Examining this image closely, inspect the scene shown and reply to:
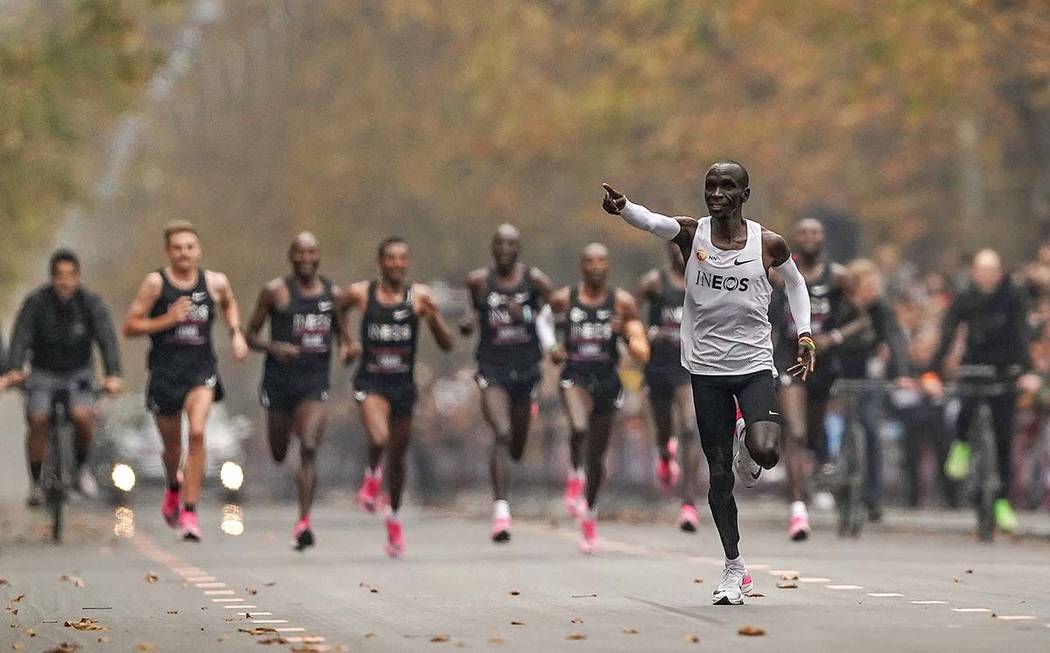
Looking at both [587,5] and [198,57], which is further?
[198,57]

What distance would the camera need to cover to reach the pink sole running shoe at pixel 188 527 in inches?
765

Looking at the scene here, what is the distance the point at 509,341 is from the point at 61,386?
3.88 metres

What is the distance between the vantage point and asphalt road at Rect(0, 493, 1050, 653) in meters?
12.3

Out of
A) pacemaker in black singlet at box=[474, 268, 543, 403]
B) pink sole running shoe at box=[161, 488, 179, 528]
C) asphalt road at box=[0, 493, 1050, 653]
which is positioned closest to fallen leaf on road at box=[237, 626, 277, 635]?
asphalt road at box=[0, 493, 1050, 653]

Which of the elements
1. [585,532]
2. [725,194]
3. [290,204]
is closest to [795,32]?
[290,204]

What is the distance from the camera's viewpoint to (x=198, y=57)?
5434cm

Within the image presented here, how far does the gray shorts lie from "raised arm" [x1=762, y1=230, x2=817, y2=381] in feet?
29.6

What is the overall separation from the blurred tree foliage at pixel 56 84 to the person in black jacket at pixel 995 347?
417 inches

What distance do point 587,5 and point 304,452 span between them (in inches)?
928

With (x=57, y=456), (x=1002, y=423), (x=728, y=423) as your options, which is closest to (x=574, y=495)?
(x=1002, y=423)

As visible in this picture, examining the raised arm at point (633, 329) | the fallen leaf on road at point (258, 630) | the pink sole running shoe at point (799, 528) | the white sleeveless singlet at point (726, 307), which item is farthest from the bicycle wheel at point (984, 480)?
the fallen leaf on road at point (258, 630)

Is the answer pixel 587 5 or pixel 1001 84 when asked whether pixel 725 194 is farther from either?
pixel 587 5

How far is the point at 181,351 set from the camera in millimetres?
19672

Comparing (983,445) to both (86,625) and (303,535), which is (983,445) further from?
(86,625)
